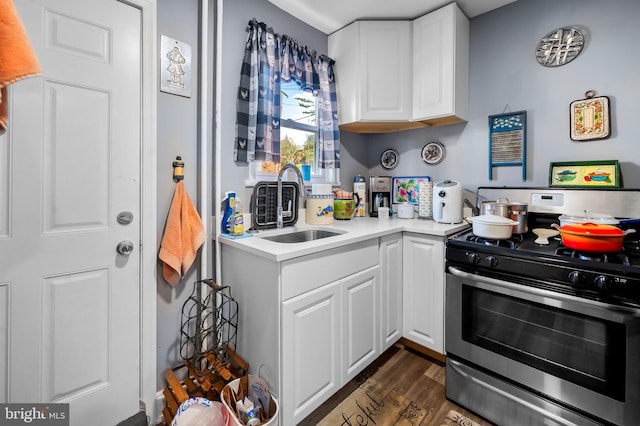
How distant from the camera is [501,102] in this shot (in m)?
2.10

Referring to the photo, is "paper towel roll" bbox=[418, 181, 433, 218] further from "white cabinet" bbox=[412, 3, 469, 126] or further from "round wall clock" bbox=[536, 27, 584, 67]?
"round wall clock" bbox=[536, 27, 584, 67]

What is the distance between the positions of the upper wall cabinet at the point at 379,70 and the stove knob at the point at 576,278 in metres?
1.49

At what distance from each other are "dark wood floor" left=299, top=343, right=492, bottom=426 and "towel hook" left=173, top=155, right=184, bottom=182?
4.65 ft

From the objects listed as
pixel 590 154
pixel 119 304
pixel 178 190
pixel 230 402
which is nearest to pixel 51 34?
pixel 178 190

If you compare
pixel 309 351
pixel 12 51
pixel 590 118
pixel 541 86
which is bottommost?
pixel 309 351

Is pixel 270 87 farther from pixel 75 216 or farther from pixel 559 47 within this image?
pixel 559 47

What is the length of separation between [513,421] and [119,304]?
195cm

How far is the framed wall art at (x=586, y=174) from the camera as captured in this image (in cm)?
169

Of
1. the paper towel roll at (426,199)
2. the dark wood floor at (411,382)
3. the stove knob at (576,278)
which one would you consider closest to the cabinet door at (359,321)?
the dark wood floor at (411,382)

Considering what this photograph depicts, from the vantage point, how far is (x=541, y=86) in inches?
76.6

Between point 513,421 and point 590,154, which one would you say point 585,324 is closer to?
point 513,421

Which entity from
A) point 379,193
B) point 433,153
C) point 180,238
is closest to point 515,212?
point 433,153

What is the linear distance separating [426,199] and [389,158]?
61 cm

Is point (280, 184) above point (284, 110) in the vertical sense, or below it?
below
